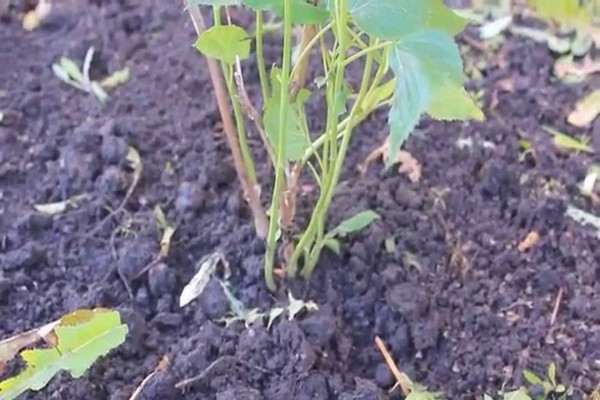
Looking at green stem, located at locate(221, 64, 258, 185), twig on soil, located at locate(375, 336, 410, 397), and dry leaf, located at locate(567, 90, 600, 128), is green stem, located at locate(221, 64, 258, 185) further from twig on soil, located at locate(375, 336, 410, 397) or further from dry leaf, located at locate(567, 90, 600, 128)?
dry leaf, located at locate(567, 90, 600, 128)

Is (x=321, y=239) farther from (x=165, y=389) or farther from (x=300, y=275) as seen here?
(x=165, y=389)

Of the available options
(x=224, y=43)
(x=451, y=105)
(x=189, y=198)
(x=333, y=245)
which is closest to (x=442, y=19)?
(x=451, y=105)

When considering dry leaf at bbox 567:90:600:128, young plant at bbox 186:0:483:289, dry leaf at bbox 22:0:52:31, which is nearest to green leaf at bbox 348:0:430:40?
young plant at bbox 186:0:483:289

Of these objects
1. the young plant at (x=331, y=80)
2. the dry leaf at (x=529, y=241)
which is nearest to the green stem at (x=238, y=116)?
the young plant at (x=331, y=80)

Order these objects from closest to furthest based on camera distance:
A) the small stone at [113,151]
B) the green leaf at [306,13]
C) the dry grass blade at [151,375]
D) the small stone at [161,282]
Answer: the green leaf at [306,13] → the dry grass blade at [151,375] → the small stone at [161,282] → the small stone at [113,151]

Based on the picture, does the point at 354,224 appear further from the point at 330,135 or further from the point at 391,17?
the point at 391,17

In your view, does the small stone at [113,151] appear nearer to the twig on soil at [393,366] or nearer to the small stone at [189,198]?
the small stone at [189,198]
